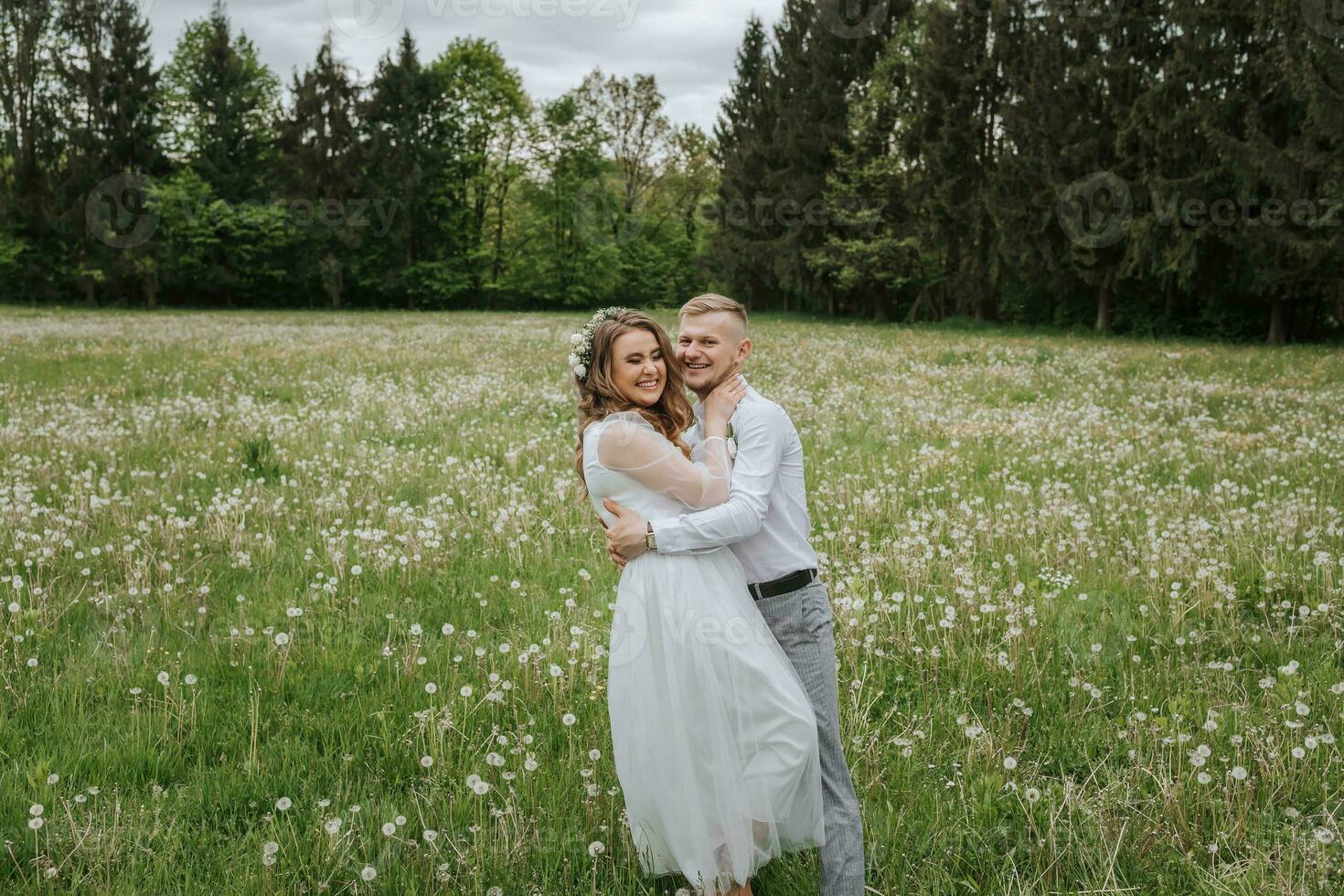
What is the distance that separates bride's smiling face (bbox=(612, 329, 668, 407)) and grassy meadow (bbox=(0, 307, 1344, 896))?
4.60 feet

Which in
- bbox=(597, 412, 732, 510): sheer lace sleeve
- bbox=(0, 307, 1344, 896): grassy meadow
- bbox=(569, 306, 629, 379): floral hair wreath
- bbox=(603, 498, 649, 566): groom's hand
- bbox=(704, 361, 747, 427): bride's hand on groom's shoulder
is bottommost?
bbox=(0, 307, 1344, 896): grassy meadow

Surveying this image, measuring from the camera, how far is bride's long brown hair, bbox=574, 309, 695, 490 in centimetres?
310

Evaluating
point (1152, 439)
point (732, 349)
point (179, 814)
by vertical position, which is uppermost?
point (732, 349)

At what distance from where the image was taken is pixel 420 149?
55.6 m

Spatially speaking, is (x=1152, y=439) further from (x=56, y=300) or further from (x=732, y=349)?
(x=56, y=300)

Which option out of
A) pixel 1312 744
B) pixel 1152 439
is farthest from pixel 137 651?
pixel 1152 439

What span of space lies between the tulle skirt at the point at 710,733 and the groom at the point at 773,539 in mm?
123

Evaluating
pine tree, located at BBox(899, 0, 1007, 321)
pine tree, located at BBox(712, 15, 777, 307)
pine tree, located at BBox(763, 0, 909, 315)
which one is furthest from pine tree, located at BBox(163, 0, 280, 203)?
pine tree, located at BBox(899, 0, 1007, 321)

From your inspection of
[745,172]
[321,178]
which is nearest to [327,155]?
[321,178]

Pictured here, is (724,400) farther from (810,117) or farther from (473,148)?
(473,148)

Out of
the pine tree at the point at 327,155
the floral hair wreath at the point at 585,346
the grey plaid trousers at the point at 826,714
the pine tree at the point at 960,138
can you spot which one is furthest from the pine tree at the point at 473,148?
the grey plaid trousers at the point at 826,714

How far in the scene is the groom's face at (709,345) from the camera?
120 inches

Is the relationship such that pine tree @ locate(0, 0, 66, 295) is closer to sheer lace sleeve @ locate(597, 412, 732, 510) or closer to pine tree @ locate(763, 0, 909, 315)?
pine tree @ locate(763, 0, 909, 315)

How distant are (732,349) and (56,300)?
61.3 meters
